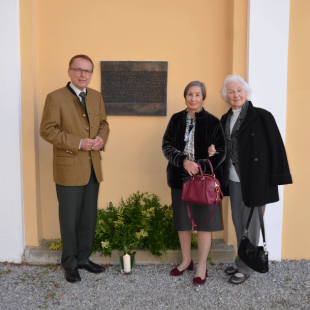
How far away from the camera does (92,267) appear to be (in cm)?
321

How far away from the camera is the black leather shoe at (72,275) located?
2993 mm

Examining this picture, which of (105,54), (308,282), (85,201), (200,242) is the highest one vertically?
(105,54)

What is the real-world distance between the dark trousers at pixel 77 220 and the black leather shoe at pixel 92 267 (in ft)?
0.14

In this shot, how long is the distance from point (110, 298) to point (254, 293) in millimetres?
1390

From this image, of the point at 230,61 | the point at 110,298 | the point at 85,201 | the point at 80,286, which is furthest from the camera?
the point at 230,61

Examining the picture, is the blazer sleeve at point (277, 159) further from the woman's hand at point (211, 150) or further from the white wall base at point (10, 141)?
the white wall base at point (10, 141)

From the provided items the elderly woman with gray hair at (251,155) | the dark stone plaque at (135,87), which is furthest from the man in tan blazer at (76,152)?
the elderly woman with gray hair at (251,155)

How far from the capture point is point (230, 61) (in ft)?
11.6

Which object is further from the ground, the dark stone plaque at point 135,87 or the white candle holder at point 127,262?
the dark stone plaque at point 135,87

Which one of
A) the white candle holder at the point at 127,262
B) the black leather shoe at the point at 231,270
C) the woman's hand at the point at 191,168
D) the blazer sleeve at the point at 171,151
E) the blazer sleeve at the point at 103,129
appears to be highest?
the blazer sleeve at the point at 103,129

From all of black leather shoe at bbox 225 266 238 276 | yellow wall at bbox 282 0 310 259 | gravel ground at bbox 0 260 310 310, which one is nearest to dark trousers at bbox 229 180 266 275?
black leather shoe at bbox 225 266 238 276

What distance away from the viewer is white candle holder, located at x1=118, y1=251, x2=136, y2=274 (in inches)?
124

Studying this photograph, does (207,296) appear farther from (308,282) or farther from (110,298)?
(308,282)

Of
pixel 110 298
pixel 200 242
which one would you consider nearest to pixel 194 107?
pixel 200 242
